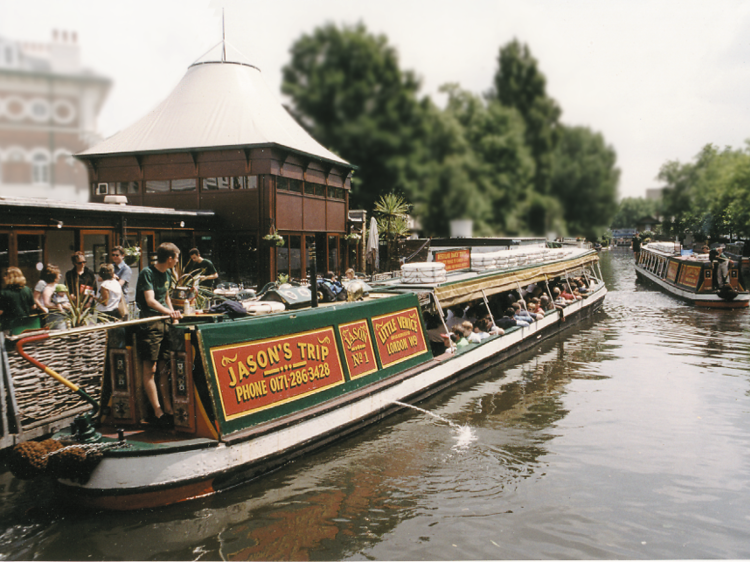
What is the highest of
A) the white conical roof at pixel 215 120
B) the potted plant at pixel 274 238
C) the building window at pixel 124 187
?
the white conical roof at pixel 215 120

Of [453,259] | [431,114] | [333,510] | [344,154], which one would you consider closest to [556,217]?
[431,114]

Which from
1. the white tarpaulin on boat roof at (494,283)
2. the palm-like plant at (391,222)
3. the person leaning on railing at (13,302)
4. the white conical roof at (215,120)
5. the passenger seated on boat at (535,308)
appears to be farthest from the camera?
the palm-like plant at (391,222)

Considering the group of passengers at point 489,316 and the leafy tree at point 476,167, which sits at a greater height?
the leafy tree at point 476,167

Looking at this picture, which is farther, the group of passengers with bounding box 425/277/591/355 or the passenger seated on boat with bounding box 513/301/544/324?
the passenger seated on boat with bounding box 513/301/544/324

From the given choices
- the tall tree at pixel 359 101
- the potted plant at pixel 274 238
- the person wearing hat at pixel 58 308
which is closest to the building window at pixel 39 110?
the person wearing hat at pixel 58 308

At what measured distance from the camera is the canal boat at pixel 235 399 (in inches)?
232

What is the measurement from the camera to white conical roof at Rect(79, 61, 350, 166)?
20109 mm

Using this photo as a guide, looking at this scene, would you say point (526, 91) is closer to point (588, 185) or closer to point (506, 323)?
point (588, 185)

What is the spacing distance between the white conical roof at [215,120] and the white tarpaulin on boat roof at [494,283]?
950 centimetres

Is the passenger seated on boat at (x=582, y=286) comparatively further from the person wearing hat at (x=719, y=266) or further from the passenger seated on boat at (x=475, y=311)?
the passenger seated on boat at (x=475, y=311)

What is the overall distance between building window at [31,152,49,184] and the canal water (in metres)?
3.98

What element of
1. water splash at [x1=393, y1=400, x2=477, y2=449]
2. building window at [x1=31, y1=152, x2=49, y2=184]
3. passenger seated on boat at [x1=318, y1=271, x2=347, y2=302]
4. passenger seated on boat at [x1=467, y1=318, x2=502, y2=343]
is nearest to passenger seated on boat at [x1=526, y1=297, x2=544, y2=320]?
passenger seated on boat at [x1=467, y1=318, x2=502, y2=343]

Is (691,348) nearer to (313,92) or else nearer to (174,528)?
(174,528)

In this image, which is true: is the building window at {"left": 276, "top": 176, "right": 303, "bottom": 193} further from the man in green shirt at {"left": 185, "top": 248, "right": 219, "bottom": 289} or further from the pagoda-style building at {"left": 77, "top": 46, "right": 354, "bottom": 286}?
the man in green shirt at {"left": 185, "top": 248, "right": 219, "bottom": 289}
